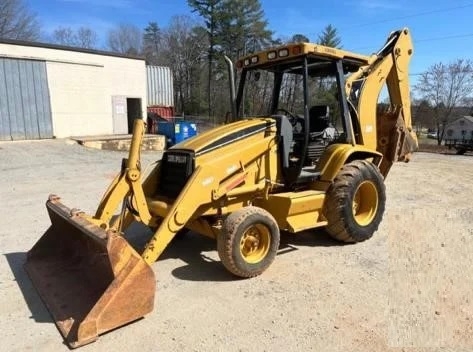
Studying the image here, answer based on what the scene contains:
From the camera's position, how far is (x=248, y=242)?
14.9 ft

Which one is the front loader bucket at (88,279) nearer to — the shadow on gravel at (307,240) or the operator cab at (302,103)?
the shadow on gravel at (307,240)

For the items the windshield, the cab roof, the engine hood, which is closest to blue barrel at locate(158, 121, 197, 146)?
the windshield

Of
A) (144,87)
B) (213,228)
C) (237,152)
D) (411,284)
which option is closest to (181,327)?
(213,228)

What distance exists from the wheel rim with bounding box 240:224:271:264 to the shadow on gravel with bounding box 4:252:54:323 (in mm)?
1953

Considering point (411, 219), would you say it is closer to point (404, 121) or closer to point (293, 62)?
point (404, 121)

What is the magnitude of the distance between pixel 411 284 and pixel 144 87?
20.3 m

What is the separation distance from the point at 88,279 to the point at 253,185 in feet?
6.74

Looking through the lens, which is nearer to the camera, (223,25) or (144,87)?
(144,87)

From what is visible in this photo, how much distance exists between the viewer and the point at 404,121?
6852 mm

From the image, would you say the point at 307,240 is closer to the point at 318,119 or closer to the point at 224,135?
the point at 318,119

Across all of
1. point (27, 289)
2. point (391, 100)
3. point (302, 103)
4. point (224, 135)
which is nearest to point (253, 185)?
point (224, 135)

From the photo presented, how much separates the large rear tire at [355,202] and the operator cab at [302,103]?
0.36 m

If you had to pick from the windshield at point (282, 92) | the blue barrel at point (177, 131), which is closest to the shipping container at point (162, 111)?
the blue barrel at point (177, 131)

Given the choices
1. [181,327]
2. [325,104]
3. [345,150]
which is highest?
[325,104]
